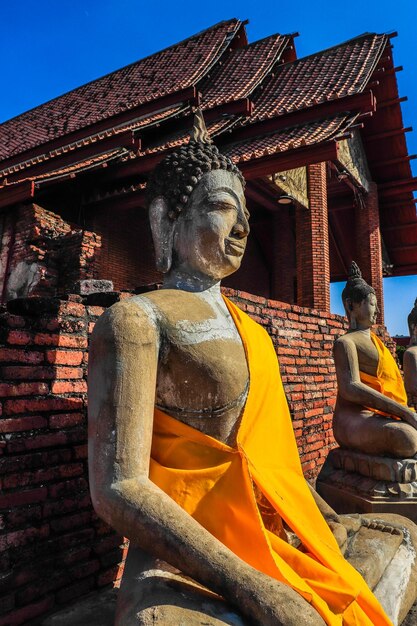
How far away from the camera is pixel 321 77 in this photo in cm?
959

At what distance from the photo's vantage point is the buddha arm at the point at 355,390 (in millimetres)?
3266

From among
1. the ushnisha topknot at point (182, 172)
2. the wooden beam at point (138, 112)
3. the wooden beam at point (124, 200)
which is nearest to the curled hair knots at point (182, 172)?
the ushnisha topknot at point (182, 172)

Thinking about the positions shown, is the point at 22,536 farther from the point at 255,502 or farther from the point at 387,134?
the point at 387,134

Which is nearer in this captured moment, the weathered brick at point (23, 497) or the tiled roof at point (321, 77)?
the weathered brick at point (23, 497)

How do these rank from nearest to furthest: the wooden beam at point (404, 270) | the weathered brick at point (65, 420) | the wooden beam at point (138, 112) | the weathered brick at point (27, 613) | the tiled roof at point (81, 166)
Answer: the weathered brick at point (27, 613) → the weathered brick at point (65, 420) → the tiled roof at point (81, 166) → the wooden beam at point (138, 112) → the wooden beam at point (404, 270)

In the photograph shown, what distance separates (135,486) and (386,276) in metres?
13.7

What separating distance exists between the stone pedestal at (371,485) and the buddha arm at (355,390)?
32 cm

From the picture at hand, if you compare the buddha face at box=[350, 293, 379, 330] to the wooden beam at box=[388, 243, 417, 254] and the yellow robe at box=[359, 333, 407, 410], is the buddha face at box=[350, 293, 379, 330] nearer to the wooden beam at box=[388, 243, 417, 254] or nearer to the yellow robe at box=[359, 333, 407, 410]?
the yellow robe at box=[359, 333, 407, 410]

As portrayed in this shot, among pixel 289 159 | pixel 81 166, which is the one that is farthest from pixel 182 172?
pixel 81 166

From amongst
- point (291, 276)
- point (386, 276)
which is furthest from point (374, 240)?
point (386, 276)

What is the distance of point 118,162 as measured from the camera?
6988mm

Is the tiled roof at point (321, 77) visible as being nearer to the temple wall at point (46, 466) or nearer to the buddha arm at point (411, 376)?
the buddha arm at point (411, 376)

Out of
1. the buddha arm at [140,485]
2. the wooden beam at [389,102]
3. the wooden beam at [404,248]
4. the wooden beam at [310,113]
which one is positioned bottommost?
the buddha arm at [140,485]

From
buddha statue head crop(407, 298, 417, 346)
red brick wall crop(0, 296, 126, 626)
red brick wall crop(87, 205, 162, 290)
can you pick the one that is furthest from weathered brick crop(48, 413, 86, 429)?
red brick wall crop(87, 205, 162, 290)
